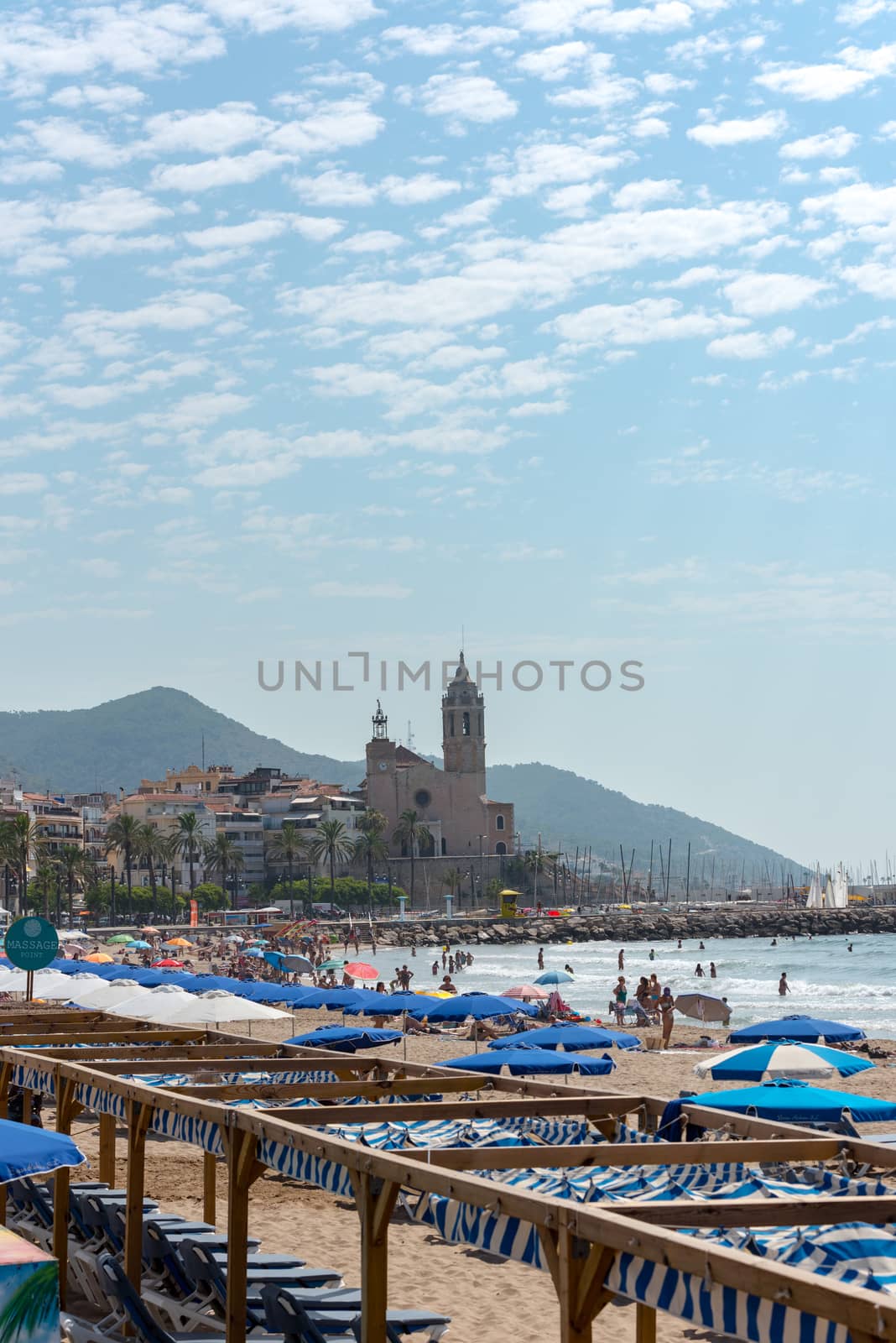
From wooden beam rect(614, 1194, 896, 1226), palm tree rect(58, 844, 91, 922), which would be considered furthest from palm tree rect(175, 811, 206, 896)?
wooden beam rect(614, 1194, 896, 1226)

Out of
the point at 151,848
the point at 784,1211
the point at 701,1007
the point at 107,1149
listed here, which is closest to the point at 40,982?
the point at 701,1007

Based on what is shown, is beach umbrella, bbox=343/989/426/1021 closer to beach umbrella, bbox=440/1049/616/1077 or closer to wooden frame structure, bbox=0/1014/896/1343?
beach umbrella, bbox=440/1049/616/1077

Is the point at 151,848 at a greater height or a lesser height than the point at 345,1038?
greater

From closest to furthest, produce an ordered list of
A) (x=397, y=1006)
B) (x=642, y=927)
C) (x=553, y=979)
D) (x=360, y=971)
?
(x=397, y=1006) → (x=360, y=971) → (x=553, y=979) → (x=642, y=927)

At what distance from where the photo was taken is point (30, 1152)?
6523 mm

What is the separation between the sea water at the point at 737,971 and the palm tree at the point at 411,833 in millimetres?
29852

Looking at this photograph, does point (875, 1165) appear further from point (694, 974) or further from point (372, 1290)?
point (694, 974)

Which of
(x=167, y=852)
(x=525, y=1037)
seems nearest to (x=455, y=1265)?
(x=525, y=1037)

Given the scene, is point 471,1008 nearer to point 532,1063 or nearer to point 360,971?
point 532,1063

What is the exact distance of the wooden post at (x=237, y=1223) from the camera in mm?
7695

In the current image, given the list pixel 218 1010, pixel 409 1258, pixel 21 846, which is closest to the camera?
pixel 409 1258

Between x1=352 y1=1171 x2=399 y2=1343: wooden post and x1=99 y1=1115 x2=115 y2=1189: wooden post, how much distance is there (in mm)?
5460

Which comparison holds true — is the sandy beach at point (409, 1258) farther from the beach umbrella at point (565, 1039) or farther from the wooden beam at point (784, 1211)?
the wooden beam at point (784, 1211)

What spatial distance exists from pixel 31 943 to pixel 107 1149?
712 centimetres
